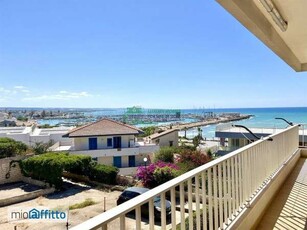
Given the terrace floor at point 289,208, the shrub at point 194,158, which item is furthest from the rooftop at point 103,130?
the terrace floor at point 289,208

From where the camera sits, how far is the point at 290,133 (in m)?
4.55

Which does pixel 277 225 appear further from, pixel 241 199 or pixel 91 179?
pixel 91 179

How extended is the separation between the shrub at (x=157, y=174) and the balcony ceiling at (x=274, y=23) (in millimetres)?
8079

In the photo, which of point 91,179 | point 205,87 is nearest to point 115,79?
point 205,87

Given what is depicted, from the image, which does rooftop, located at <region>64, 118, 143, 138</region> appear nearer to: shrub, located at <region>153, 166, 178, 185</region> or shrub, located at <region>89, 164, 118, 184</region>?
shrub, located at <region>89, 164, 118, 184</region>

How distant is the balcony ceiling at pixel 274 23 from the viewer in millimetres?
1996

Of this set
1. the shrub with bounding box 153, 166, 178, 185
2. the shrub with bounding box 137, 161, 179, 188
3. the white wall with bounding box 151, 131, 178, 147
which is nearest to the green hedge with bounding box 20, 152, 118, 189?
the shrub with bounding box 137, 161, 179, 188

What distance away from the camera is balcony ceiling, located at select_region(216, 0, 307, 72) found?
1996 millimetres

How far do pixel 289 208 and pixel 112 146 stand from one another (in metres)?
18.0

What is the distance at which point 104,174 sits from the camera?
15.6 meters

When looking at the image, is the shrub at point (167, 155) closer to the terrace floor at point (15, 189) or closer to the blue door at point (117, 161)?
the blue door at point (117, 161)

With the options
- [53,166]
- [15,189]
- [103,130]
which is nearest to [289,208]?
[53,166]

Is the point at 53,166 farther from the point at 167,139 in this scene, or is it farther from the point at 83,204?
the point at 167,139

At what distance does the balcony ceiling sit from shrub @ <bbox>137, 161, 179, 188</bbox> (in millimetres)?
8079
